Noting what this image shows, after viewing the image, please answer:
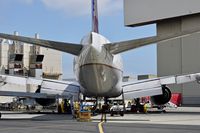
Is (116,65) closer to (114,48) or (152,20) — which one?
(114,48)

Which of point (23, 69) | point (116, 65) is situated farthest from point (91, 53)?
point (23, 69)

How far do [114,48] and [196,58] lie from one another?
7298 cm

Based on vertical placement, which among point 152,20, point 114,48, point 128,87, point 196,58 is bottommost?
point 128,87

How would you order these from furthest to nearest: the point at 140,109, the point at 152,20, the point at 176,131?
the point at 152,20 < the point at 140,109 < the point at 176,131

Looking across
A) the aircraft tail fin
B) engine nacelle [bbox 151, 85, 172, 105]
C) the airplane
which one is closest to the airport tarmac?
the airplane

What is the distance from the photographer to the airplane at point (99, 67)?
82.6 feet

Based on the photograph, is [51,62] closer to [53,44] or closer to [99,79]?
[99,79]

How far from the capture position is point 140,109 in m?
41.6

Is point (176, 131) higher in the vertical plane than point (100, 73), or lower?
lower

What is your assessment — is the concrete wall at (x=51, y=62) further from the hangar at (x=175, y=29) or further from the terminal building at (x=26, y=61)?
the hangar at (x=175, y=29)

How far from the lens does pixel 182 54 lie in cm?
10025

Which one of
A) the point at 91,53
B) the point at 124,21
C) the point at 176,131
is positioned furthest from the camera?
the point at 124,21

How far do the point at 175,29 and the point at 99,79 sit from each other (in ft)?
253

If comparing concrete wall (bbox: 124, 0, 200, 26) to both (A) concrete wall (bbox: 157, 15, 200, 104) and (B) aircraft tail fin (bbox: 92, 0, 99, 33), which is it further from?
(B) aircraft tail fin (bbox: 92, 0, 99, 33)
